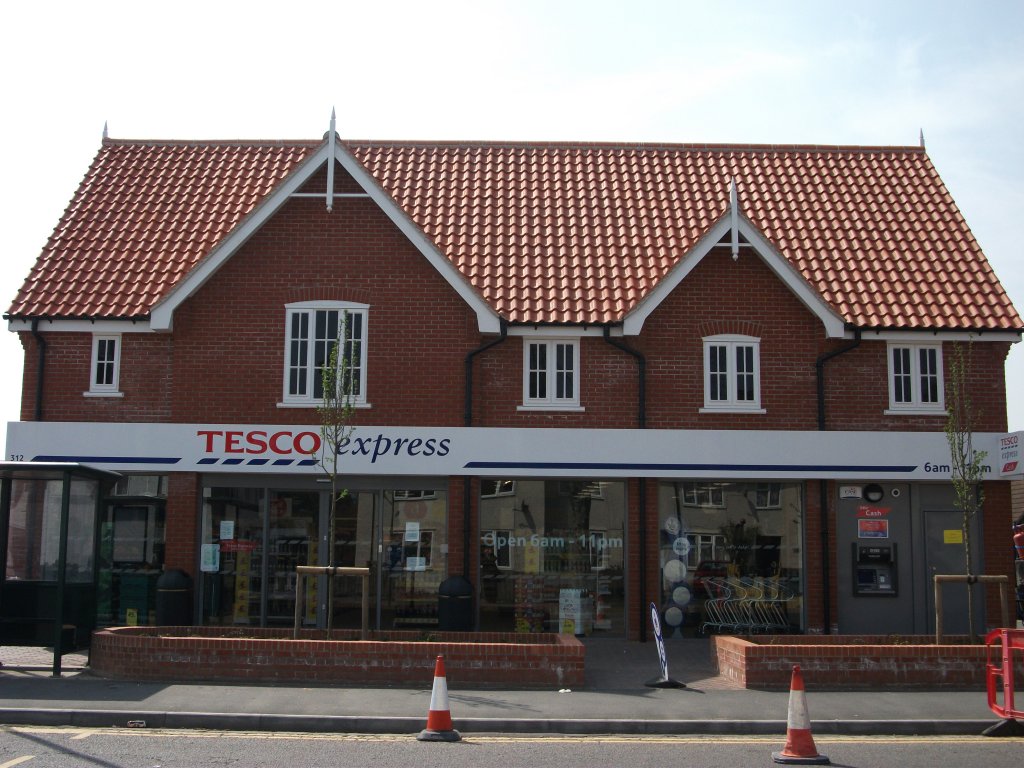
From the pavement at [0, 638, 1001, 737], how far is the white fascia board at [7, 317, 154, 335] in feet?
20.5

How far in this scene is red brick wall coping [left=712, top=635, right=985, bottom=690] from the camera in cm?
1390

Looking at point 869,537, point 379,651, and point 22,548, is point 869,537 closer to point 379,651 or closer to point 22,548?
point 379,651

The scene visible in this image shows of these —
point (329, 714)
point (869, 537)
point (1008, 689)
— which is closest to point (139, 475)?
point (329, 714)

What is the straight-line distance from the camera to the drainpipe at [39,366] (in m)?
18.7

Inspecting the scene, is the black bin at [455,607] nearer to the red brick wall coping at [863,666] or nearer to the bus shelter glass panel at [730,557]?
the bus shelter glass panel at [730,557]

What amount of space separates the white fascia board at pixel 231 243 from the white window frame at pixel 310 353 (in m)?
1.36

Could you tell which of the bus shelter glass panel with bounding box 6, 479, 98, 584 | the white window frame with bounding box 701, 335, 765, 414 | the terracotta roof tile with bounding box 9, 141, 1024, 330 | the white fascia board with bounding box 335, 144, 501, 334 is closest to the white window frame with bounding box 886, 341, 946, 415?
the terracotta roof tile with bounding box 9, 141, 1024, 330

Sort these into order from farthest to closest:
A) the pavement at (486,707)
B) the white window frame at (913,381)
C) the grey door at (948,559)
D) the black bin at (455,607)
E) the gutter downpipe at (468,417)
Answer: the white window frame at (913,381) < the grey door at (948,559) < the gutter downpipe at (468,417) < the black bin at (455,607) < the pavement at (486,707)

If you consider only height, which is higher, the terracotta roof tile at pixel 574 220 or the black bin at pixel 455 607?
the terracotta roof tile at pixel 574 220

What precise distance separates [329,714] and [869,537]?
10567 mm

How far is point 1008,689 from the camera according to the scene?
36.8 ft

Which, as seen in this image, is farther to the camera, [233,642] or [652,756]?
[233,642]

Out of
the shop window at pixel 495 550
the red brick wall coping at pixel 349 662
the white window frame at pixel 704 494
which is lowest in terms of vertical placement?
the red brick wall coping at pixel 349 662

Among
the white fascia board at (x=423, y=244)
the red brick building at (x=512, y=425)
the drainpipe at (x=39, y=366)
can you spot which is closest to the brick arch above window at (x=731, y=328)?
the red brick building at (x=512, y=425)
